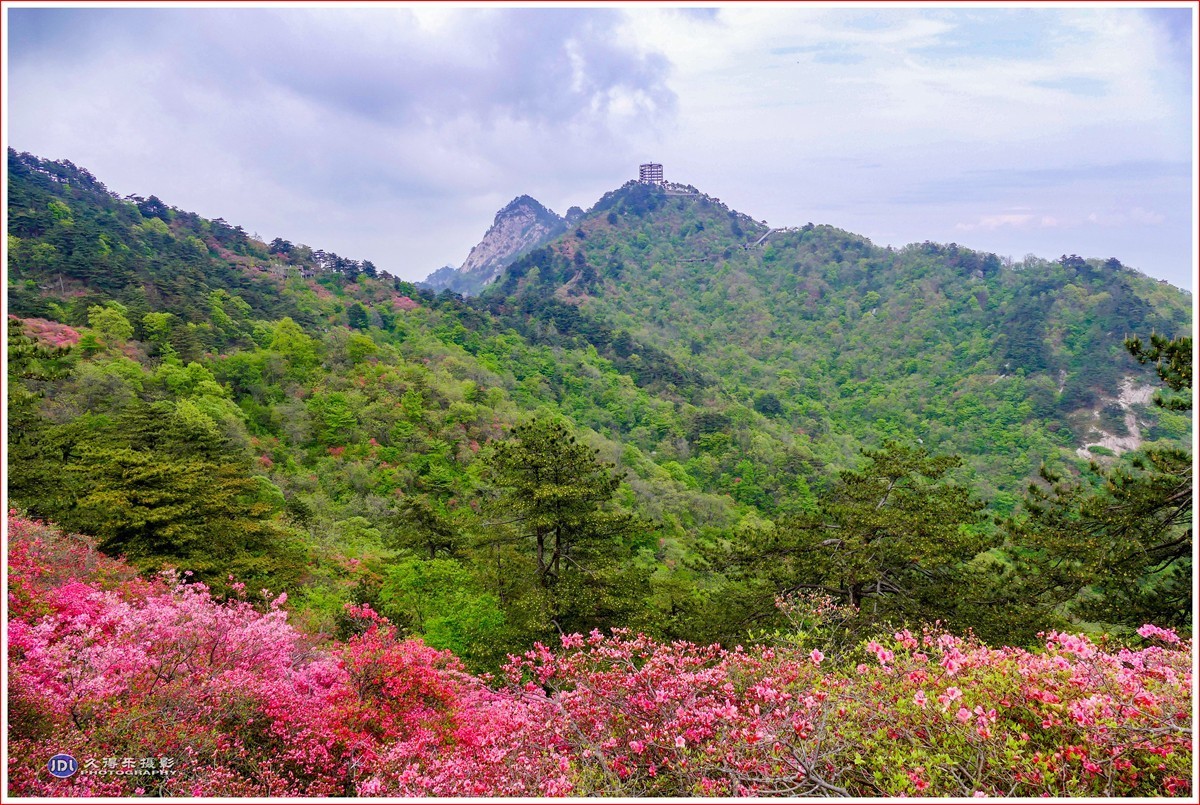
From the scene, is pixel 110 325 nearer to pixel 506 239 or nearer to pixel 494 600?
pixel 494 600

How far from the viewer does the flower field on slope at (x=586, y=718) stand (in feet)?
12.7

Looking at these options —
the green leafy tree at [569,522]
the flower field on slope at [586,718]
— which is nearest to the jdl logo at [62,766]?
the flower field on slope at [586,718]

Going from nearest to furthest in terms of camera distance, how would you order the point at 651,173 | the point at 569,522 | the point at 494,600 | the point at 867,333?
the point at 569,522, the point at 494,600, the point at 867,333, the point at 651,173

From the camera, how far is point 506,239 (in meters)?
174

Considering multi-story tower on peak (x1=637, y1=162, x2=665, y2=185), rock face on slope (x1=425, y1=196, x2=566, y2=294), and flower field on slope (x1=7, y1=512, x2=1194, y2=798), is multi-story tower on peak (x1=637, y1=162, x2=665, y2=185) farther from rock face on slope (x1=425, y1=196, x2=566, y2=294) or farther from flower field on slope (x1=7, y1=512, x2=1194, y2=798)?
flower field on slope (x1=7, y1=512, x2=1194, y2=798)

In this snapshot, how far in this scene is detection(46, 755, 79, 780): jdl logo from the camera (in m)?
4.49

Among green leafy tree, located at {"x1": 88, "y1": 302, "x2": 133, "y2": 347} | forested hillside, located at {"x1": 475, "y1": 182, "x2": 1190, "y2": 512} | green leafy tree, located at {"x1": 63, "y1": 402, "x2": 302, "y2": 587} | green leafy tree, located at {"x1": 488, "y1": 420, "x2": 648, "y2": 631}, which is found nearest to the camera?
green leafy tree, located at {"x1": 488, "y1": 420, "x2": 648, "y2": 631}

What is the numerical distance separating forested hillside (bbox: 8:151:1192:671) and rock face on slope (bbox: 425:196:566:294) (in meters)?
67.0

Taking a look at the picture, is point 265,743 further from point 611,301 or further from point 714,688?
point 611,301

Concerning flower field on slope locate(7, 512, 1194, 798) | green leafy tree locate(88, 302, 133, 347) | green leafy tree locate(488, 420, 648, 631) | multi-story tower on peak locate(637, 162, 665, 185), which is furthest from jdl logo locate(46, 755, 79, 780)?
→ multi-story tower on peak locate(637, 162, 665, 185)

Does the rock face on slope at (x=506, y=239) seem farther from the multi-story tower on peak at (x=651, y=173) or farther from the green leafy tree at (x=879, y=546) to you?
the green leafy tree at (x=879, y=546)

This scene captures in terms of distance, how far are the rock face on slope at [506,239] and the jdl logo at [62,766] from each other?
546ft

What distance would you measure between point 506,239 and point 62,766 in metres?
178

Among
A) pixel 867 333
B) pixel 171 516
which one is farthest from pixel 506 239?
pixel 171 516
